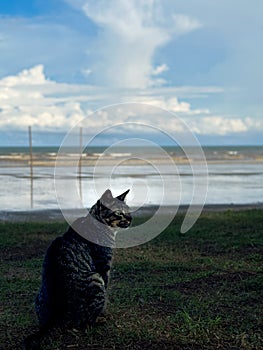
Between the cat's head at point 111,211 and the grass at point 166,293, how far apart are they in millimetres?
1080

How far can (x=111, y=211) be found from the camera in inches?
226

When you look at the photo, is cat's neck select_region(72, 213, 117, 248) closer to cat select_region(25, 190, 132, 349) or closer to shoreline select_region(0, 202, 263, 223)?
cat select_region(25, 190, 132, 349)

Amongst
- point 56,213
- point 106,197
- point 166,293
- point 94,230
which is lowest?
point 166,293

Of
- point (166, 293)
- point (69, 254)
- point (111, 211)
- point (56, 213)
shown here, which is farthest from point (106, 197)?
point (56, 213)

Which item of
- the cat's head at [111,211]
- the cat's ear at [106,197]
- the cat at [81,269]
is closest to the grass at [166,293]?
the cat at [81,269]

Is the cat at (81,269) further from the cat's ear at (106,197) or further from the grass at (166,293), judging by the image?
the grass at (166,293)

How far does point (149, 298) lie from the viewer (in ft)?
23.0

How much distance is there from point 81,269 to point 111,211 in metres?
Result: 0.64

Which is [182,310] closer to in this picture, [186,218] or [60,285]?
[60,285]

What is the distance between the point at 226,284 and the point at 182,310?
132cm

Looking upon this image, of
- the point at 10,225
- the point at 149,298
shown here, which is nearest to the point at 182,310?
the point at 149,298

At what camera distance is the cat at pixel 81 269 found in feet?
17.9

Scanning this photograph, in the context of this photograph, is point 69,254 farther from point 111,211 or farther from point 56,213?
point 56,213

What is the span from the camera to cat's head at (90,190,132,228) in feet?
18.7
